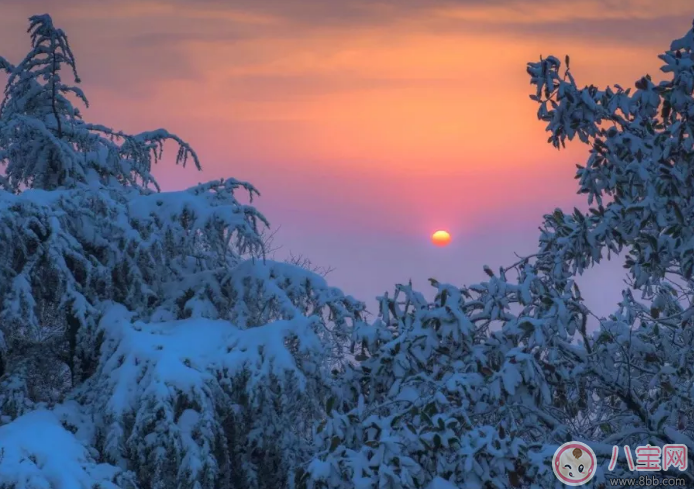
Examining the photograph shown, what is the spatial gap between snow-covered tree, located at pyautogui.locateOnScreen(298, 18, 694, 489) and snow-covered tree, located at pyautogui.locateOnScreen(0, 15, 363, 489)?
1.09 metres

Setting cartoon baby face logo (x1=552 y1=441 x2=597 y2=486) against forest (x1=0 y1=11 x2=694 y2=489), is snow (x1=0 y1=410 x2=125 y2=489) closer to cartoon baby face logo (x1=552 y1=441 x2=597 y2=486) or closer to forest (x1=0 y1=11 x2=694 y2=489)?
forest (x1=0 y1=11 x2=694 y2=489)

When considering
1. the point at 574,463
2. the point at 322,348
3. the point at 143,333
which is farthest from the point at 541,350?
the point at 143,333

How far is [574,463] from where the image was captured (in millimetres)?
8039

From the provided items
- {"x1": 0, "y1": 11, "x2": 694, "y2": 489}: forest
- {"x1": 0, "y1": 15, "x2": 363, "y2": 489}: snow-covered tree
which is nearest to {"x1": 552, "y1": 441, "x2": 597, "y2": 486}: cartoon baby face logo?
{"x1": 0, "y1": 11, "x2": 694, "y2": 489}: forest

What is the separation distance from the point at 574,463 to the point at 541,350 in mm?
1222

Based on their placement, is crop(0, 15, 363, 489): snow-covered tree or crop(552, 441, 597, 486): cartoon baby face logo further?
crop(0, 15, 363, 489): snow-covered tree

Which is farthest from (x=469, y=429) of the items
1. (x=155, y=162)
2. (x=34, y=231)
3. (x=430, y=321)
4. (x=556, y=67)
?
(x=155, y=162)

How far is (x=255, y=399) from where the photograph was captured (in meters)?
9.96

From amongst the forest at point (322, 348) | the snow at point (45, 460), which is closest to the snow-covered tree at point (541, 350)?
the forest at point (322, 348)

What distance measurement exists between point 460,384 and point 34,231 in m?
5.30

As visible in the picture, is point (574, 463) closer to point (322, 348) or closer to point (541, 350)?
point (541, 350)

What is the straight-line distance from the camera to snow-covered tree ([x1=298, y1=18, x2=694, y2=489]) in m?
8.15

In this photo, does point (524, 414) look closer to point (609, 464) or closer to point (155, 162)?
point (609, 464)

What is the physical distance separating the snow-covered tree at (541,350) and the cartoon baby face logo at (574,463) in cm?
12
